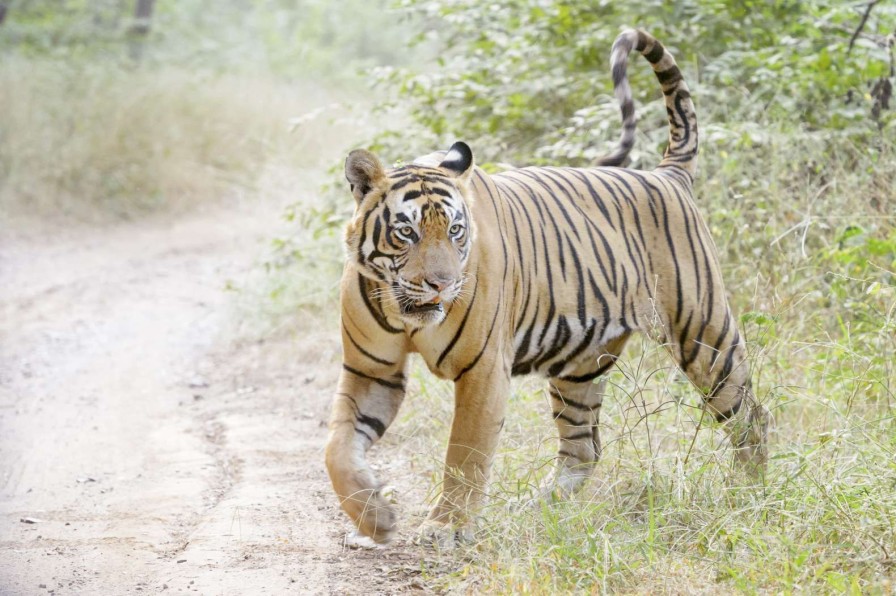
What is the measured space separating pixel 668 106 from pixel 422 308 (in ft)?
5.48

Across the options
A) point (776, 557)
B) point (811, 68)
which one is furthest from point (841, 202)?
point (776, 557)

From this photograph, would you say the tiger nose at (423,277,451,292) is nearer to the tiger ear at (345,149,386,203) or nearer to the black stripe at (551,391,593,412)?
the tiger ear at (345,149,386,203)

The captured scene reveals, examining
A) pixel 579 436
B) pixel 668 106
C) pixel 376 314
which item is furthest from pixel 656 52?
pixel 376 314

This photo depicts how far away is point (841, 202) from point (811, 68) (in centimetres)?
92

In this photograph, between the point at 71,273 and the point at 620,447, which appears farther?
the point at 71,273

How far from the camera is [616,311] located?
4.13 metres

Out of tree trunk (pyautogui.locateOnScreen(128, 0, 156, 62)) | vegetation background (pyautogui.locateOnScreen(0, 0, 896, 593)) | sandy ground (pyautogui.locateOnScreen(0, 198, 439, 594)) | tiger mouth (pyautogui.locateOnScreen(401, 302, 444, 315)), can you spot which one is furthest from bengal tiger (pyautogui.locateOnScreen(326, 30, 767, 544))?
tree trunk (pyautogui.locateOnScreen(128, 0, 156, 62))

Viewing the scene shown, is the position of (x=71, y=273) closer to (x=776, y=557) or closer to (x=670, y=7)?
(x=670, y=7)

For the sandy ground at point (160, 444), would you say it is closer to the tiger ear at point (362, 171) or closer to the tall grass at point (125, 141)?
the tiger ear at point (362, 171)

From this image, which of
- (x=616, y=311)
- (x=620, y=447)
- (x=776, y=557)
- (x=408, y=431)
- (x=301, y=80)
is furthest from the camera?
(x=301, y=80)

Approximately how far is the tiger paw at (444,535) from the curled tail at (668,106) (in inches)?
69.4

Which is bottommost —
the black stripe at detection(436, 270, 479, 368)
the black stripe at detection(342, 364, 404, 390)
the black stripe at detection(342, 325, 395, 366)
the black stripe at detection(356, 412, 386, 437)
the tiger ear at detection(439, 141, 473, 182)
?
the black stripe at detection(356, 412, 386, 437)

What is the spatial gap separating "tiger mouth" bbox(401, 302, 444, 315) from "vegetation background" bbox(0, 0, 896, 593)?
68 centimetres

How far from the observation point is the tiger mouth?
352cm
